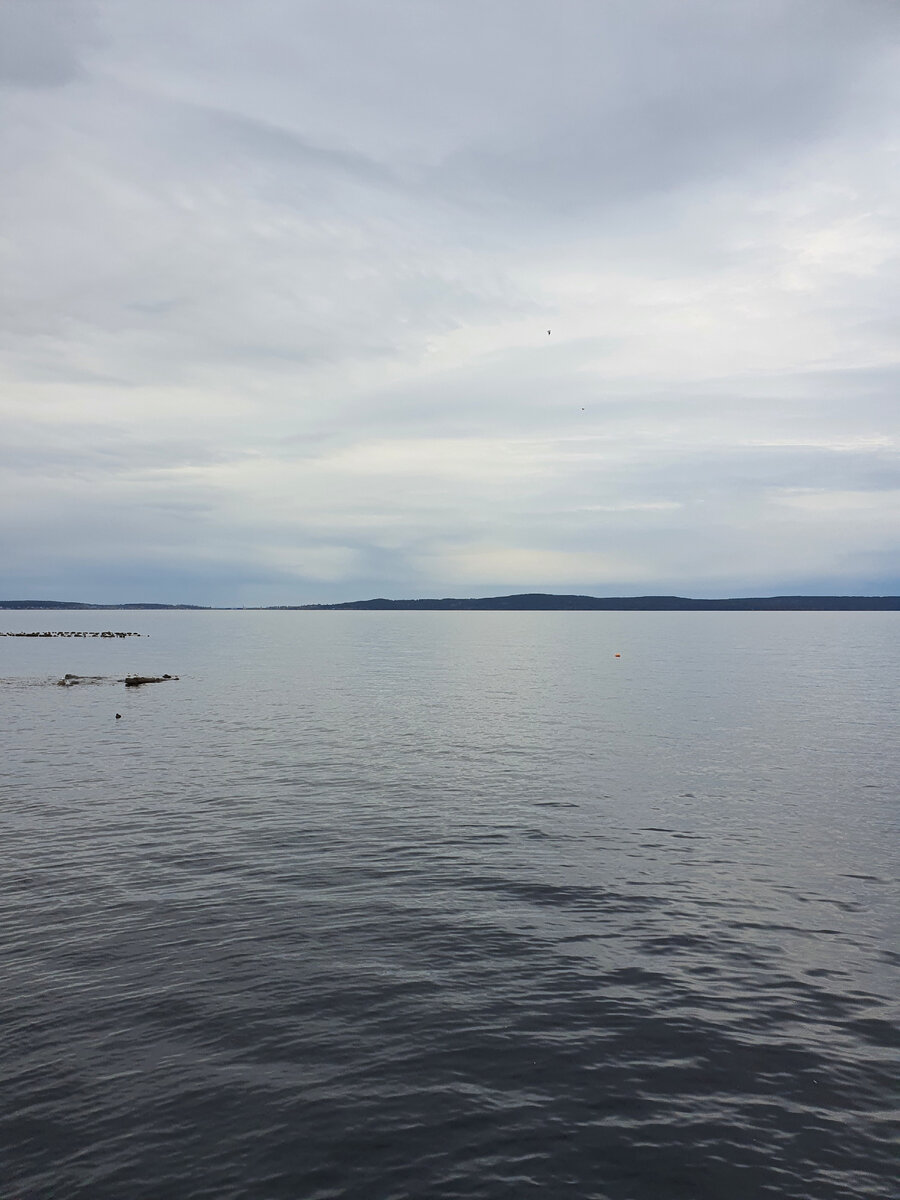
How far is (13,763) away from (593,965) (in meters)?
41.0

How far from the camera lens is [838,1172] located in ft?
48.5

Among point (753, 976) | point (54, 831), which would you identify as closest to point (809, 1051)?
point (753, 976)

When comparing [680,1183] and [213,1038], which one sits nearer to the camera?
[680,1183]

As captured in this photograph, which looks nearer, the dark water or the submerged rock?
the dark water

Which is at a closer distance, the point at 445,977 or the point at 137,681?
the point at 445,977

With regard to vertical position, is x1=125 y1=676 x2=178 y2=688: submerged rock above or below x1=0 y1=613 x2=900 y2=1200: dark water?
above

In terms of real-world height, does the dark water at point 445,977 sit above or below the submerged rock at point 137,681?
below

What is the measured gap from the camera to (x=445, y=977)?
2188 cm

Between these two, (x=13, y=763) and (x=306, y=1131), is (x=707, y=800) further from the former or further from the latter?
(x=13, y=763)

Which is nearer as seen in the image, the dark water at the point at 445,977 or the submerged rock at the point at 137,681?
the dark water at the point at 445,977

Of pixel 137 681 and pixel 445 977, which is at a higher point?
pixel 137 681

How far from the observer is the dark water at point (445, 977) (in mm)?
15188

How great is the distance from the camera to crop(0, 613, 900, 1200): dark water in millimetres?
15188

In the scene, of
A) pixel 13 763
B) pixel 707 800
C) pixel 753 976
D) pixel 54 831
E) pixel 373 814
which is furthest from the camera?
pixel 13 763
